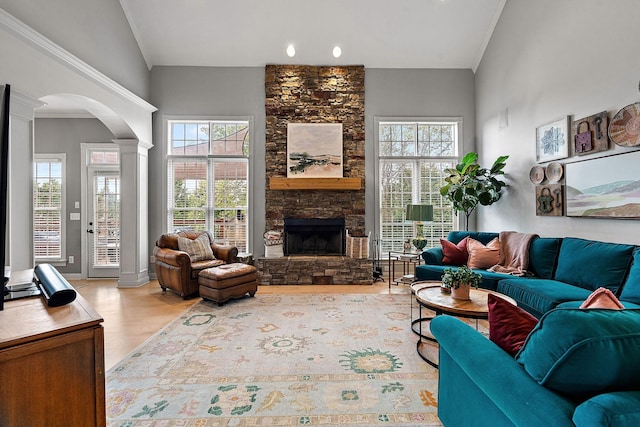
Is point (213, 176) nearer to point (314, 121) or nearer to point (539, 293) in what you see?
point (314, 121)

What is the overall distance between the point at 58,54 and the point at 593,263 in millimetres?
6016

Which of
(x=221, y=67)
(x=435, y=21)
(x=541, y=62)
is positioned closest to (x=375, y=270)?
(x=541, y=62)

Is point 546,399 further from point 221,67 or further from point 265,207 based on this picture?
point 221,67

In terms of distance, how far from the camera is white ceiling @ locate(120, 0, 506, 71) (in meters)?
4.84

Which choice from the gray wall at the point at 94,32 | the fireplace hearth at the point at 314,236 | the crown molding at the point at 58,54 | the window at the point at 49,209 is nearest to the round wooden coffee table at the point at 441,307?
the fireplace hearth at the point at 314,236

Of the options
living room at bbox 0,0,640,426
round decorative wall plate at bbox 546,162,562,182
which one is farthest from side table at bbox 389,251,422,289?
round decorative wall plate at bbox 546,162,562,182

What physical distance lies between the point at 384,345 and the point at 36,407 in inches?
95.2

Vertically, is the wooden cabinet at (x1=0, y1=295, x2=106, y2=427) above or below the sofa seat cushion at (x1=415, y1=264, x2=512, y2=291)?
above

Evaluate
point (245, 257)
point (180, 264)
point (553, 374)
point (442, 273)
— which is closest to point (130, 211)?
point (180, 264)

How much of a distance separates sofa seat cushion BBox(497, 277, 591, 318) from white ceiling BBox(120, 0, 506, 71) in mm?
4191

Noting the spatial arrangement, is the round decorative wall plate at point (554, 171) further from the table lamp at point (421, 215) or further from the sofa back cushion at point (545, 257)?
the table lamp at point (421, 215)

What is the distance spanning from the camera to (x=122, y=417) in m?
1.86

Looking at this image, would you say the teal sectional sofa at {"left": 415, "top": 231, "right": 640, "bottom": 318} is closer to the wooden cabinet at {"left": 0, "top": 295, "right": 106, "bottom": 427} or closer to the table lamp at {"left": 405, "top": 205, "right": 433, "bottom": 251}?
the table lamp at {"left": 405, "top": 205, "right": 433, "bottom": 251}

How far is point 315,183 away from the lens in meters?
5.41
